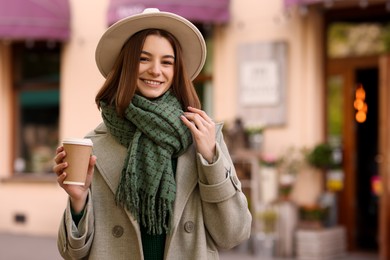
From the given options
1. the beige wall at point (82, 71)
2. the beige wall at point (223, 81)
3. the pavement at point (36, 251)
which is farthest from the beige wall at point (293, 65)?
the beige wall at point (82, 71)

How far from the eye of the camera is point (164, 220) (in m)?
2.30

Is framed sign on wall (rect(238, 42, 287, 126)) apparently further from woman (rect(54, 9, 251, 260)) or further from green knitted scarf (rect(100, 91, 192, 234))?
green knitted scarf (rect(100, 91, 192, 234))

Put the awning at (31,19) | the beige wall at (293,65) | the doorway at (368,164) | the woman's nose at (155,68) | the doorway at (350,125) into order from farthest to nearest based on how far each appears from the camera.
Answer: the awning at (31,19) < the doorway at (368,164) < the doorway at (350,125) < the beige wall at (293,65) < the woman's nose at (155,68)

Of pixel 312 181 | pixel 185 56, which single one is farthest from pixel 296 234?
pixel 185 56

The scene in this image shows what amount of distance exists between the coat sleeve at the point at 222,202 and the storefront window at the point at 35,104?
31.6ft

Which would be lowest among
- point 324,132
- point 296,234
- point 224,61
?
point 296,234

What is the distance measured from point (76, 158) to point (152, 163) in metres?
0.24

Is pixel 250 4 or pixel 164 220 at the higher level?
pixel 250 4

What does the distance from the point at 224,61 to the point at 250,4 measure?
796 millimetres

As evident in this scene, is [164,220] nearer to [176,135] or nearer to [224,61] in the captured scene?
[176,135]

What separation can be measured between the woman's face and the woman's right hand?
0.30 m

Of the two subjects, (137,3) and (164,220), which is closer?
(164,220)

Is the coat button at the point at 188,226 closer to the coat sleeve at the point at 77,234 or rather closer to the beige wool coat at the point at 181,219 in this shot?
the beige wool coat at the point at 181,219

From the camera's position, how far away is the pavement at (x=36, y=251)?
343 inches
